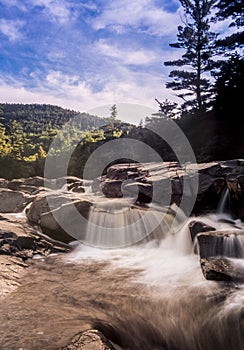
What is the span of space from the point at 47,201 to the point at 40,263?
10.3ft

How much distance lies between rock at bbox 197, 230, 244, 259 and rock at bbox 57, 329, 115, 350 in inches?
124

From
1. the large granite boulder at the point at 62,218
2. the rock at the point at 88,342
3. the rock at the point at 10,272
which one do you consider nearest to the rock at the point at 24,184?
the large granite boulder at the point at 62,218

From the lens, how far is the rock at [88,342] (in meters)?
2.69

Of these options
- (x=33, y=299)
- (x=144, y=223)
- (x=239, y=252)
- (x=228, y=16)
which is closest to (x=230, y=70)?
(x=228, y=16)

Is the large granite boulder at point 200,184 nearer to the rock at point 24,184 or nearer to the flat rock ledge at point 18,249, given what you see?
the flat rock ledge at point 18,249

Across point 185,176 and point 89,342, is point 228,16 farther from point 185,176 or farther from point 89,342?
point 89,342

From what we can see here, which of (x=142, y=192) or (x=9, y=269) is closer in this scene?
(x=9, y=269)

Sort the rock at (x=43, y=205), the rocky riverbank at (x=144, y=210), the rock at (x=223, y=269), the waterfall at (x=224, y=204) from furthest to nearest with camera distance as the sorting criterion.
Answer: the rock at (x=43, y=205)
the waterfall at (x=224, y=204)
the rocky riverbank at (x=144, y=210)
the rock at (x=223, y=269)

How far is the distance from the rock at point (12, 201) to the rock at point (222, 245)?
7742 millimetres

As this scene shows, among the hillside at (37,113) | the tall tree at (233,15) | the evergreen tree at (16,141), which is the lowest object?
the evergreen tree at (16,141)

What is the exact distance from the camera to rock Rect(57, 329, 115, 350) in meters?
2.69

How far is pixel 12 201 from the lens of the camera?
11.3 m

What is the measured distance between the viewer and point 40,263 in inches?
239

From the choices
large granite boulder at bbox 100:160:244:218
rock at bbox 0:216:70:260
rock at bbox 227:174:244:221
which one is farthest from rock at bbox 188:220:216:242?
rock at bbox 0:216:70:260
